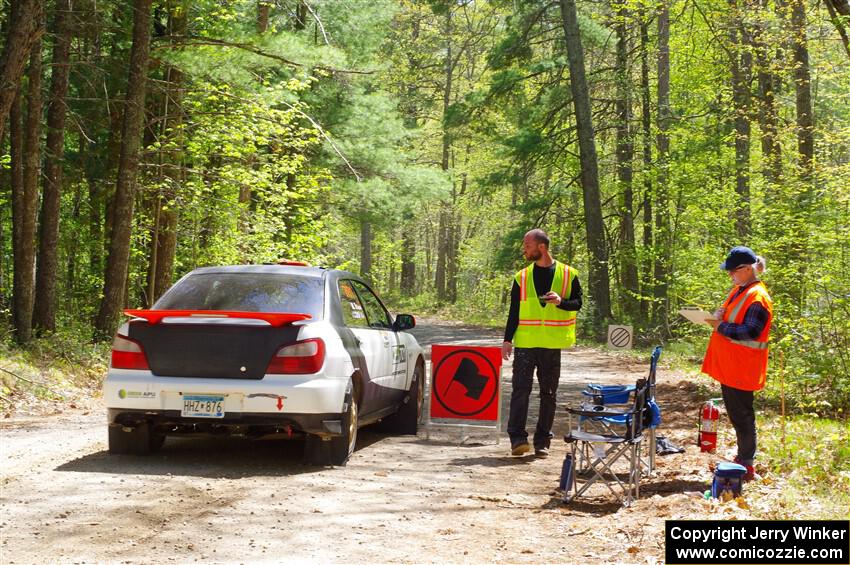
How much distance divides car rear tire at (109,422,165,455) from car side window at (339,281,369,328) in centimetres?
202

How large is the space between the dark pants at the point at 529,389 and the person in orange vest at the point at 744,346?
210 centimetres

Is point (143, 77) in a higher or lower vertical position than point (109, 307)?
higher

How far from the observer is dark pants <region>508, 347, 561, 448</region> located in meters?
9.84

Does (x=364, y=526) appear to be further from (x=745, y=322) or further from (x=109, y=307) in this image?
(x=109, y=307)

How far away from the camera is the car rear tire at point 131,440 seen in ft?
28.1

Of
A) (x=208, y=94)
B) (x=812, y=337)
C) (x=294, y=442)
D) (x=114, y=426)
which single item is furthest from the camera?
(x=208, y=94)

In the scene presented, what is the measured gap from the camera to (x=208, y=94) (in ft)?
62.7

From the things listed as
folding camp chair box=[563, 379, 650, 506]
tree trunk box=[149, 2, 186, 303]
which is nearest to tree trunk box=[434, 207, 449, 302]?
tree trunk box=[149, 2, 186, 303]

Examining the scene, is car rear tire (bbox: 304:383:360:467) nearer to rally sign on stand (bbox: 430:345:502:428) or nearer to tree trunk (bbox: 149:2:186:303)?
rally sign on stand (bbox: 430:345:502:428)

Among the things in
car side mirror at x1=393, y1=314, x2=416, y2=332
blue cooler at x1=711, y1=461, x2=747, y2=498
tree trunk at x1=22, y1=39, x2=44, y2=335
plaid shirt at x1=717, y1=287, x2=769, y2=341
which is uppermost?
tree trunk at x1=22, y1=39, x2=44, y2=335

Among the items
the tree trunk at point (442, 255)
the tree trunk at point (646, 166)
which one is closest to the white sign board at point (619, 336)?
the tree trunk at point (646, 166)

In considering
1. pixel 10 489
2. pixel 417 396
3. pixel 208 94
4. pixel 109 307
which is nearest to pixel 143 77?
pixel 208 94

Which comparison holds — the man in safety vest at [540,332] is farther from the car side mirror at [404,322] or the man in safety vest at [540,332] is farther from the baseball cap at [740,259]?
the baseball cap at [740,259]

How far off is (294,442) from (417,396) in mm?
2115
